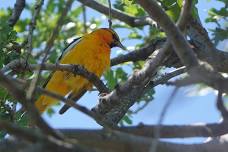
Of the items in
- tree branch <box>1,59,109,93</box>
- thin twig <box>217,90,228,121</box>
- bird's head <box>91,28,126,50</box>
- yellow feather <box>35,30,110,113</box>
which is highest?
bird's head <box>91,28,126,50</box>

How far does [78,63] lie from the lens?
23.5ft

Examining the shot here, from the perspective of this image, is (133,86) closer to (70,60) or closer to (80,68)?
(80,68)

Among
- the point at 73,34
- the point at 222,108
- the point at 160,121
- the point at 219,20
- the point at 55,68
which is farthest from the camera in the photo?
the point at 73,34

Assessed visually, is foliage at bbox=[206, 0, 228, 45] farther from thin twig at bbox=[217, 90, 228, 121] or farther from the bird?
thin twig at bbox=[217, 90, 228, 121]

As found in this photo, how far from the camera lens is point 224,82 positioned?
237cm

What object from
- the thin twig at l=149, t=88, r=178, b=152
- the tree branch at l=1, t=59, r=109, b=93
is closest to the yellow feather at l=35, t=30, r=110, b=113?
the tree branch at l=1, t=59, r=109, b=93

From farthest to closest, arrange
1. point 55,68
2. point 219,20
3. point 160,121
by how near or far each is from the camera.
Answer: point 219,20, point 55,68, point 160,121

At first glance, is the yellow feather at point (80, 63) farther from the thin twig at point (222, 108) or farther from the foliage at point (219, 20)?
the thin twig at point (222, 108)

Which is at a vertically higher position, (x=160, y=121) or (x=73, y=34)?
(x=73, y=34)

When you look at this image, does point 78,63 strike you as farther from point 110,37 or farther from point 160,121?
point 160,121

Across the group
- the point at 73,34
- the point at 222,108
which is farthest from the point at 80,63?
the point at 222,108

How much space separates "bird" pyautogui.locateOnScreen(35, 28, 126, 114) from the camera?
23.5 feet

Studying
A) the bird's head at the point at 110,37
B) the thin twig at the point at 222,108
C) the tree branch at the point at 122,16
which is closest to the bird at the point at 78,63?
the tree branch at the point at 122,16

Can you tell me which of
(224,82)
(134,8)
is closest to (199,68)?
(224,82)
